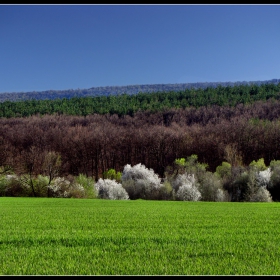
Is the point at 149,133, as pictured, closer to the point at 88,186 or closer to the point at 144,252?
the point at 88,186

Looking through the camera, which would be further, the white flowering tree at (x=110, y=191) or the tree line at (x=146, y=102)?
the tree line at (x=146, y=102)

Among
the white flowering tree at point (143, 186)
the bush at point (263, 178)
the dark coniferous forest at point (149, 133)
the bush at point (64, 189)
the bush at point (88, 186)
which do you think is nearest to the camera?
the bush at point (64, 189)

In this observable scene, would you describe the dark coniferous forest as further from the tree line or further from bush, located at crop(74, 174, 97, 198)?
bush, located at crop(74, 174, 97, 198)

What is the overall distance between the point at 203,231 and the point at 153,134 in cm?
8792

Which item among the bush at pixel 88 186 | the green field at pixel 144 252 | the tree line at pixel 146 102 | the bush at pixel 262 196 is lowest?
the bush at pixel 262 196

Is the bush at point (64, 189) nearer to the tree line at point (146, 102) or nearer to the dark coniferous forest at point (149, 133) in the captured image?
the dark coniferous forest at point (149, 133)

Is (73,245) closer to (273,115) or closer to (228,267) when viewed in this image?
(228,267)

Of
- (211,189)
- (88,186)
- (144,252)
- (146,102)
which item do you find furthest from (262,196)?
(146,102)

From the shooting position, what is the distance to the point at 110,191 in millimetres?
57344

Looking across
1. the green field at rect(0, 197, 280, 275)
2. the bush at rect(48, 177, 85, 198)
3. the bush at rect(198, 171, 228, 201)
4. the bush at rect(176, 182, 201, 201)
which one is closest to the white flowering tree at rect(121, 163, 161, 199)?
the bush at rect(176, 182, 201, 201)

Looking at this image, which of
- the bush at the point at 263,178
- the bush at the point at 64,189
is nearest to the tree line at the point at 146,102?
the bush at the point at 263,178

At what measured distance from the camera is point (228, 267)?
25.1ft

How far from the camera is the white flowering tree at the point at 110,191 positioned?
5728cm

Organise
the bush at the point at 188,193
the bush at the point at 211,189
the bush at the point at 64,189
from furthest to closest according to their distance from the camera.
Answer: the bush at the point at 211,189 < the bush at the point at 188,193 < the bush at the point at 64,189
